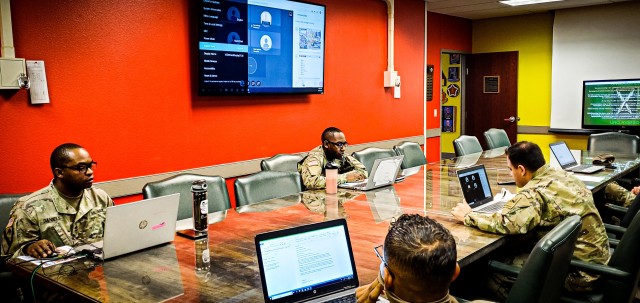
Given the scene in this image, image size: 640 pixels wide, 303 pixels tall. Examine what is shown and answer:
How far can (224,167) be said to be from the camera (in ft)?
15.7

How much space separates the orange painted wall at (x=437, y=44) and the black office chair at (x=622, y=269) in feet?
19.0

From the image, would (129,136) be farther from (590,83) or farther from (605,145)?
(590,83)

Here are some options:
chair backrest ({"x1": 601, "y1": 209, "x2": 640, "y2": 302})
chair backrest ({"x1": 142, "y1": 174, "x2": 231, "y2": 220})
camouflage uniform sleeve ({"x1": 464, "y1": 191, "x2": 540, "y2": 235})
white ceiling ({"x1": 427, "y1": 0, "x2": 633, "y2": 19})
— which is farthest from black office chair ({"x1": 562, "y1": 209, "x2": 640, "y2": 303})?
white ceiling ({"x1": 427, "y1": 0, "x2": 633, "y2": 19})

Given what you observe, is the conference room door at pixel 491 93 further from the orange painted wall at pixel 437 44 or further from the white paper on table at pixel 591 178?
the white paper on table at pixel 591 178

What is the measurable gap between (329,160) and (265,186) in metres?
0.93

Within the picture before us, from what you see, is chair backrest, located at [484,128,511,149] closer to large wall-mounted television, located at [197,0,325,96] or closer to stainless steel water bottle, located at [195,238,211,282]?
large wall-mounted television, located at [197,0,325,96]

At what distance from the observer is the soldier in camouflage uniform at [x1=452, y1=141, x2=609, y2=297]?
2.62 metres

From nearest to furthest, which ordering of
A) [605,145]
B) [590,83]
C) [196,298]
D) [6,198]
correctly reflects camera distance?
[196,298]
[6,198]
[605,145]
[590,83]

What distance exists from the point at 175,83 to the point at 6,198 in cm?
168

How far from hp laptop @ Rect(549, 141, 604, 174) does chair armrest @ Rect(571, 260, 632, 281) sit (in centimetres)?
212

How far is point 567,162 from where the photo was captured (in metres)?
4.88

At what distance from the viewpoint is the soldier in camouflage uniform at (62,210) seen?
8.32 ft

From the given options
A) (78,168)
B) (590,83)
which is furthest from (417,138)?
(78,168)

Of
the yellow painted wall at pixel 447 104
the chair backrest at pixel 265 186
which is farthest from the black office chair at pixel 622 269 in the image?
the yellow painted wall at pixel 447 104
